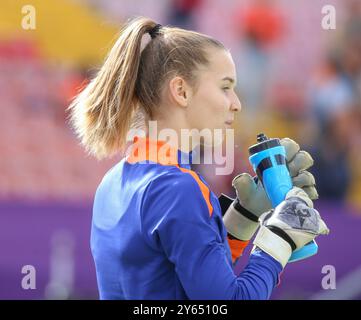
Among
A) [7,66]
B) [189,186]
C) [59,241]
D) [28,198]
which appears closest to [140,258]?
[189,186]

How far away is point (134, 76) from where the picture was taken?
93.9 inches

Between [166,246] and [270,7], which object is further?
[270,7]

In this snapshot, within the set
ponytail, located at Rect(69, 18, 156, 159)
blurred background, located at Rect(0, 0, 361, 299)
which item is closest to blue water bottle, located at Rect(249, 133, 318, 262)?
ponytail, located at Rect(69, 18, 156, 159)

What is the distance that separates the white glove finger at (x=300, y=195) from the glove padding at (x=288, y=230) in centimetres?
1

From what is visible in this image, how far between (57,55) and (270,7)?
7.22 feet

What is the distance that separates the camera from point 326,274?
6469 mm

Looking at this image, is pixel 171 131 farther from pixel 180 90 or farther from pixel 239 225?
pixel 239 225

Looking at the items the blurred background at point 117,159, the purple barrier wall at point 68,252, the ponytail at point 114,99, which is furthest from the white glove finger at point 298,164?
the purple barrier wall at point 68,252

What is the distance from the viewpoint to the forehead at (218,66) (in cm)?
237

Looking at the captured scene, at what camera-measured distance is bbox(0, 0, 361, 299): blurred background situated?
659cm

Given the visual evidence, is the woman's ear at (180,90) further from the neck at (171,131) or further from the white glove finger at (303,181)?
the white glove finger at (303,181)

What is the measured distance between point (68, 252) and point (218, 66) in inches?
173

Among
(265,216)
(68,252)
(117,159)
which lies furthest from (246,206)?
(117,159)
